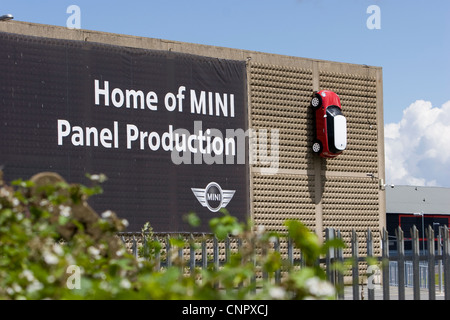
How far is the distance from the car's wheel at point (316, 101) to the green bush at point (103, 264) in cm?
2296

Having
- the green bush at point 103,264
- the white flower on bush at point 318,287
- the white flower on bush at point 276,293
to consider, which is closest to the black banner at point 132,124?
the green bush at point 103,264

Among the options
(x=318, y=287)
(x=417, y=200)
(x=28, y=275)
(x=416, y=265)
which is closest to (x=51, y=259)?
(x=28, y=275)

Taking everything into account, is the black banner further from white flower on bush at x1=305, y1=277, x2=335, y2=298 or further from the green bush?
white flower on bush at x1=305, y1=277, x2=335, y2=298

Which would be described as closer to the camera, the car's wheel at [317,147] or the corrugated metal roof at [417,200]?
the car's wheel at [317,147]

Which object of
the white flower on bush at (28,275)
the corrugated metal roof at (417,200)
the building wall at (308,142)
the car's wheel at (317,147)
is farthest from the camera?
the corrugated metal roof at (417,200)

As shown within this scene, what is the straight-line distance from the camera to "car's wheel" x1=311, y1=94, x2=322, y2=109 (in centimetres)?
2977

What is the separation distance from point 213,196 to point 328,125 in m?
4.87

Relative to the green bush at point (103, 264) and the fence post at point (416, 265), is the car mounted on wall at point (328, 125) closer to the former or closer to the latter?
the fence post at point (416, 265)

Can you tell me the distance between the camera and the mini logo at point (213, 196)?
89.9 ft

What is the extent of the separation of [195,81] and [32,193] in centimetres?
2076

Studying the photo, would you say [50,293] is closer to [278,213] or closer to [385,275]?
[385,275]

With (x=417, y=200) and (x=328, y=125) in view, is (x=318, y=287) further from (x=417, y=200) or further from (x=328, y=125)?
(x=417, y=200)

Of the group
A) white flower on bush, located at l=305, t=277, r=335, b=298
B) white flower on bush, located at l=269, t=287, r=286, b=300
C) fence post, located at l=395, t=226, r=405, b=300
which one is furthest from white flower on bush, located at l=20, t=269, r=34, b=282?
fence post, located at l=395, t=226, r=405, b=300

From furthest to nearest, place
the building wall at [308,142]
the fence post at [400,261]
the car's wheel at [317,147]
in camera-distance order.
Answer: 1. the car's wheel at [317,147]
2. the building wall at [308,142]
3. the fence post at [400,261]
